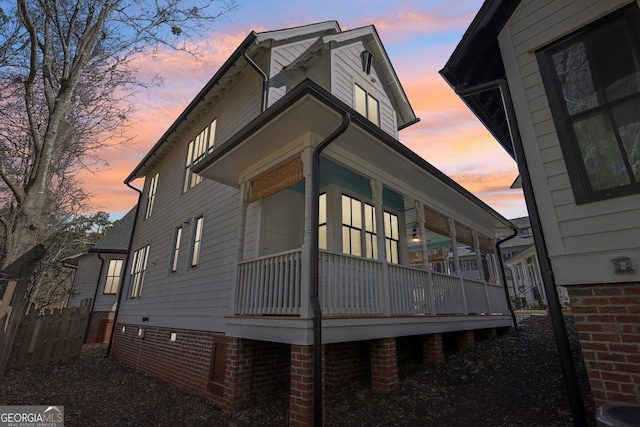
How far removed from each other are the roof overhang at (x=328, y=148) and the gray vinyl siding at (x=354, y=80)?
263 centimetres

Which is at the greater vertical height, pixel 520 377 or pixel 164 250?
pixel 164 250

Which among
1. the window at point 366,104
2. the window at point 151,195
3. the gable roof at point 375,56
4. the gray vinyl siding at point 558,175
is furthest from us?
the window at point 151,195

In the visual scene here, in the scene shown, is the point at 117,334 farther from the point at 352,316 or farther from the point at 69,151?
the point at 352,316

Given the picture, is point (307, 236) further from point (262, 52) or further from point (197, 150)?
point (197, 150)

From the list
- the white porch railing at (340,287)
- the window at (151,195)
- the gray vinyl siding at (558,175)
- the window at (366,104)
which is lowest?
the white porch railing at (340,287)

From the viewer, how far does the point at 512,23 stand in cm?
403

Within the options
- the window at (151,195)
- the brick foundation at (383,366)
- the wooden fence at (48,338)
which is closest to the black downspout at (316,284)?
the brick foundation at (383,366)

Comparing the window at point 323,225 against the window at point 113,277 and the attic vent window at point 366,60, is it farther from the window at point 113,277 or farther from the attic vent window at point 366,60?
the window at point 113,277

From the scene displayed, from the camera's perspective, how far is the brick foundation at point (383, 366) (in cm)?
505

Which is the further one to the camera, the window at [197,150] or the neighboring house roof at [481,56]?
the window at [197,150]

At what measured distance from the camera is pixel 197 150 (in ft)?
31.0

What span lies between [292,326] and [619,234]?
3698 millimetres

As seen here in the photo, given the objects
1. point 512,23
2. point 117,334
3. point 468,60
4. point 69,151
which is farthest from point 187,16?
point 117,334

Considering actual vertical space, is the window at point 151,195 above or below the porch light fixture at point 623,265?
above
